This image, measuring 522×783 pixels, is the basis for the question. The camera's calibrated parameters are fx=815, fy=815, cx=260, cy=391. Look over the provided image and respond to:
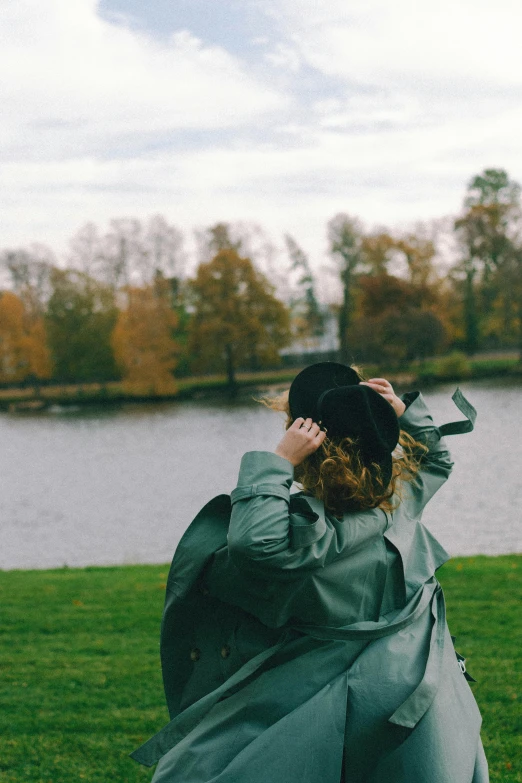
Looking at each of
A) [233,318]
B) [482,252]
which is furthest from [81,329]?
[482,252]

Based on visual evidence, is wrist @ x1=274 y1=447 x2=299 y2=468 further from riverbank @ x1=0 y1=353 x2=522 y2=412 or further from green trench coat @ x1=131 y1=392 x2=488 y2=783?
riverbank @ x1=0 y1=353 x2=522 y2=412

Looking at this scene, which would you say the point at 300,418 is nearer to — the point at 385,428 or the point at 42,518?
the point at 385,428

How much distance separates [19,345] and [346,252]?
1069 inches

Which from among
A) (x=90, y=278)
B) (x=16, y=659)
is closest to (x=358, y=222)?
(x=90, y=278)

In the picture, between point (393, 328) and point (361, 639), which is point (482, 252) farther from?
point (361, 639)

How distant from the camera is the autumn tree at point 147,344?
5631 centimetres

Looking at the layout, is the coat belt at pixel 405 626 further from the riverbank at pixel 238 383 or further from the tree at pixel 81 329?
the tree at pixel 81 329

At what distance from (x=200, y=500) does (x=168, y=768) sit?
55.3 ft

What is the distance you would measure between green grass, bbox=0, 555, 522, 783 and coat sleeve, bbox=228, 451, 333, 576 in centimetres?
253

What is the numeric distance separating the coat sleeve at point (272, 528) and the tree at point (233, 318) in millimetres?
54284

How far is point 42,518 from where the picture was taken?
18.1m

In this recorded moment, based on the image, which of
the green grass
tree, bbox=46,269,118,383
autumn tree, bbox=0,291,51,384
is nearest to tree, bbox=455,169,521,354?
tree, bbox=46,269,118,383

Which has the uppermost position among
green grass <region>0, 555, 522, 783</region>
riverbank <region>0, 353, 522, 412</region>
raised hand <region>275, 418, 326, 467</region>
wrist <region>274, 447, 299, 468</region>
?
raised hand <region>275, 418, 326, 467</region>

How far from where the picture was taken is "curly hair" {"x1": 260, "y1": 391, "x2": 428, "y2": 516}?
2.28 meters
